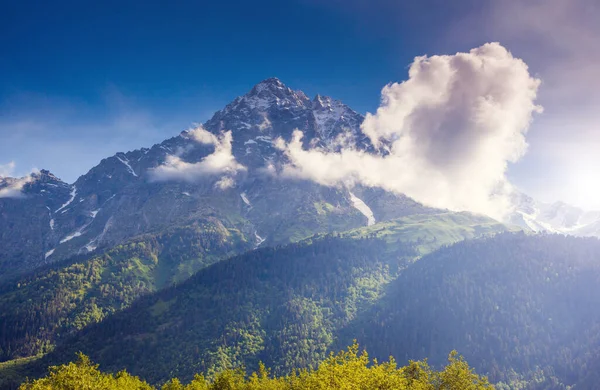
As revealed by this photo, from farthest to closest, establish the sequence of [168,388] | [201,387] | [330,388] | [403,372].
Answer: [168,388], [201,387], [403,372], [330,388]

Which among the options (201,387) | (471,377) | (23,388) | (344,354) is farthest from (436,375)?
(23,388)

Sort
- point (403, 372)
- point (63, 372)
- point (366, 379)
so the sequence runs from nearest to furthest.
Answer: point (366, 379) < point (63, 372) < point (403, 372)

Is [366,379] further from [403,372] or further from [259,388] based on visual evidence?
[259,388]

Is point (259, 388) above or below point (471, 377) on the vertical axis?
below

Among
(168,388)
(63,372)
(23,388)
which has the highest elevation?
(63,372)

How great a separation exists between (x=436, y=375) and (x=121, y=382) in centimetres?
9595

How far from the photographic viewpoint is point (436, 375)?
2798 inches

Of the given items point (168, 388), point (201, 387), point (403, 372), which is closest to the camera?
point (403, 372)

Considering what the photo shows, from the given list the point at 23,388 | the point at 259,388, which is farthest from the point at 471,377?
the point at 23,388

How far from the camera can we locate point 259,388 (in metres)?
107

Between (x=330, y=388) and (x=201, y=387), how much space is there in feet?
217

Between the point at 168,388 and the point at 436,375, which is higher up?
the point at 436,375

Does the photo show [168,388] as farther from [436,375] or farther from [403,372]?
[436,375]

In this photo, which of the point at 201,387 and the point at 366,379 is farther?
the point at 201,387
